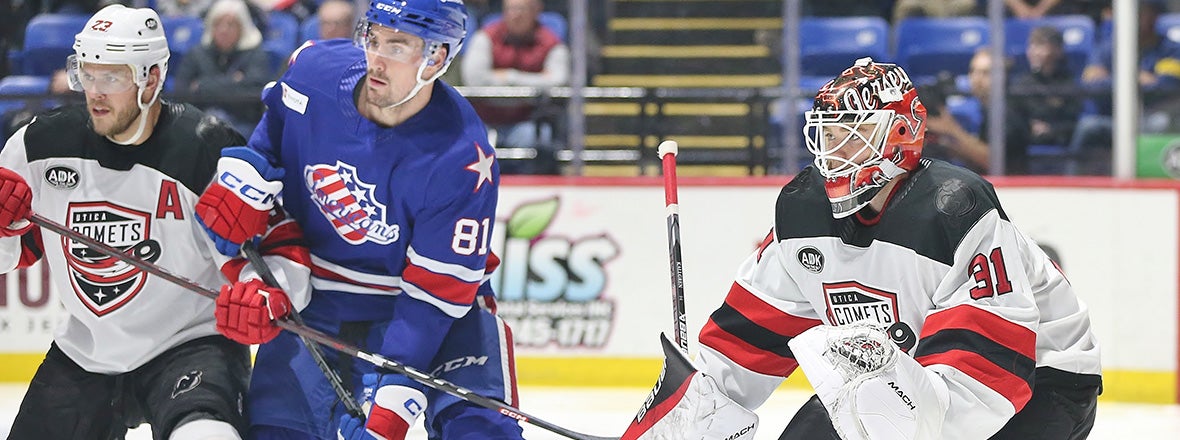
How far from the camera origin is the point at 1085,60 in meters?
5.87

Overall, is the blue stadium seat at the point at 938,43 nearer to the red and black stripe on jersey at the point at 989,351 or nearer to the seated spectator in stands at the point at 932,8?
the seated spectator in stands at the point at 932,8

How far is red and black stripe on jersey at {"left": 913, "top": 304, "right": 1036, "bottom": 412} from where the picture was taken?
2.55 metres

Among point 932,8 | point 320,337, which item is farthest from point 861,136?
point 932,8

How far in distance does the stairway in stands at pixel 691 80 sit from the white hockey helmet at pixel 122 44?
2930mm

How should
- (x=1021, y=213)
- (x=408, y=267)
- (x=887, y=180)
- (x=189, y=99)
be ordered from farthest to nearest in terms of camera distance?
(x=189, y=99) → (x=1021, y=213) → (x=408, y=267) → (x=887, y=180)

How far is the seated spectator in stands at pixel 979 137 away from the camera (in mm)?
5824

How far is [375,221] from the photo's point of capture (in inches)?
A: 121

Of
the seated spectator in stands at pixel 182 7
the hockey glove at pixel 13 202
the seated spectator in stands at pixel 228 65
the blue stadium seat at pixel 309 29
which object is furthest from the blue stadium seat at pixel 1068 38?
the hockey glove at pixel 13 202

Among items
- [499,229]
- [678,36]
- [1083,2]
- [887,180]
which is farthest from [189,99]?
[887,180]

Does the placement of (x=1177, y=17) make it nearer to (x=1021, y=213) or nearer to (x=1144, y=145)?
(x=1144, y=145)

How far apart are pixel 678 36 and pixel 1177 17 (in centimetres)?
189

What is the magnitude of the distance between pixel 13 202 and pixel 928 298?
5.74ft

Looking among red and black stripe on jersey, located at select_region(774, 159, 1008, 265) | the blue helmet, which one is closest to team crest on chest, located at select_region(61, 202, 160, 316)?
the blue helmet

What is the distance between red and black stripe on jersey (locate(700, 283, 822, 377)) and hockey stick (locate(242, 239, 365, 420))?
722 mm
